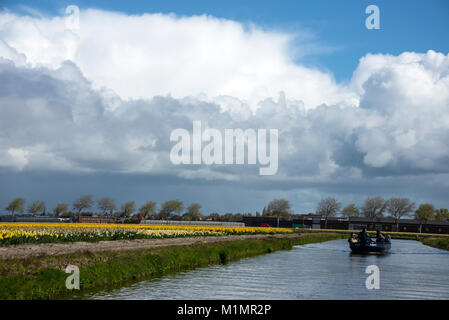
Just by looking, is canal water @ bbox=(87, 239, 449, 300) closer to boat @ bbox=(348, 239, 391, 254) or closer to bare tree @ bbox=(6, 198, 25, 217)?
boat @ bbox=(348, 239, 391, 254)

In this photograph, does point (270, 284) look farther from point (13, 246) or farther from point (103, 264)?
point (13, 246)

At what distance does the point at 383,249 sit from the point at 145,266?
40922mm

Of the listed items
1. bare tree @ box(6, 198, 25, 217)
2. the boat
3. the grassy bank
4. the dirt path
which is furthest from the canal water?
bare tree @ box(6, 198, 25, 217)

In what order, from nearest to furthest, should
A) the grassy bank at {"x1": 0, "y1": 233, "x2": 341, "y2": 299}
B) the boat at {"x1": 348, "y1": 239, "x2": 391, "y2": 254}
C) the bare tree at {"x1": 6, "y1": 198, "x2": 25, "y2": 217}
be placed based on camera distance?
the grassy bank at {"x1": 0, "y1": 233, "x2": 341, "y2": 299}, the boat at {"x1": 348, "y1": 239, "x2": 391, "y2": 254}, the bare tree at {"x1": 6, "y1": 198, "x2": 25, "y2": 217}

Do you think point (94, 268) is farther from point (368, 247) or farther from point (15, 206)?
point (15, 206)

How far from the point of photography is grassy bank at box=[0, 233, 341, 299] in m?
21.2

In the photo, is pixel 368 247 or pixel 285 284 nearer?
pixel 285 284

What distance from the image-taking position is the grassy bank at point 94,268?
69.7 ft

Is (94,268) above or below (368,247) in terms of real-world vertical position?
above

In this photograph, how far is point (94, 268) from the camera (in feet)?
87.0

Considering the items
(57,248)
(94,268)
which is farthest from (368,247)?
(94,268)
